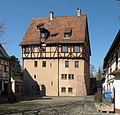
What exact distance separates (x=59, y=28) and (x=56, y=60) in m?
6.74

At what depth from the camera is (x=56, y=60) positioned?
114 feet

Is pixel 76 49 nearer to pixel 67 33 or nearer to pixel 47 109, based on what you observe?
pixel 67 33

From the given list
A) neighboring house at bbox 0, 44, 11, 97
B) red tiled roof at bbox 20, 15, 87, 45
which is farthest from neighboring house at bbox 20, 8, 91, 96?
neighboring house at bbox 0, 44, 11, 97

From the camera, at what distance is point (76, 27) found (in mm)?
36875

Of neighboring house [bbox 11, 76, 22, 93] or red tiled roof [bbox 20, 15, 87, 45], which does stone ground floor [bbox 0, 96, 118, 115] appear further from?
neighboring house [bbox 11, 76, 22, 93]

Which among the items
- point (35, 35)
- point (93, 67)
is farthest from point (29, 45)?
point (93, 67)

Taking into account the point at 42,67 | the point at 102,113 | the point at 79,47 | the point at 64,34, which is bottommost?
the point at 102,113

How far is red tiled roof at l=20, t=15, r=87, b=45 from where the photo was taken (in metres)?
34.9

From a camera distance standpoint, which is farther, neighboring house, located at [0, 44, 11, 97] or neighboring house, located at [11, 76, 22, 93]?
neighboring house, located at [11, 76, 22, 93]

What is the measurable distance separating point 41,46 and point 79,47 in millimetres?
7076

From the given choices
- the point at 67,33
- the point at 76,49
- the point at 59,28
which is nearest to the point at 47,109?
the point at 76,49

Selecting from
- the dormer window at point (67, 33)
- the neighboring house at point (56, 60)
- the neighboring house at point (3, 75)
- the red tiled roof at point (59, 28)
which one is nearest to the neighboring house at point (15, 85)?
the neighboring house at point (56, 60)

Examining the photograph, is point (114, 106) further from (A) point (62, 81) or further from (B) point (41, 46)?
(B) point (41, 46)

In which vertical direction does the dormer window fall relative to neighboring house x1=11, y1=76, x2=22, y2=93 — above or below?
above
